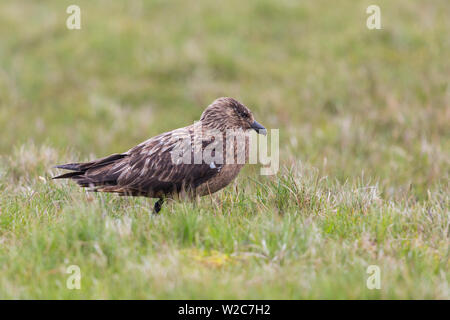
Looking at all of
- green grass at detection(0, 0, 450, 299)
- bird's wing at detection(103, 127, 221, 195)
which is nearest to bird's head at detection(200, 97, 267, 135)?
bird's wing at detection(103, 127, 221, 195)

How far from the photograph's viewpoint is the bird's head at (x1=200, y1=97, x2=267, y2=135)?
223 inches

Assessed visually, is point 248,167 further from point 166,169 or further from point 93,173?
point 93,173

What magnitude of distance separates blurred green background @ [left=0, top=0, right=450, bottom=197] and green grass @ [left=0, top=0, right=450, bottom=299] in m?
0.04

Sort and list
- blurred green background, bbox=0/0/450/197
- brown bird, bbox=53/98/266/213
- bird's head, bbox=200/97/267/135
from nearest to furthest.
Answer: brown bird, bbox=53/98/266/213, bird's head, bbox=200/97/267/135, blurred green background, bbox=0/0/450/197

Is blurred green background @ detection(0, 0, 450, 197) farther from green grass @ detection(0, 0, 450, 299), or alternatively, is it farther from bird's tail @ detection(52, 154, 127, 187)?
bird's tail @ detection(52, 154, 127, 187)

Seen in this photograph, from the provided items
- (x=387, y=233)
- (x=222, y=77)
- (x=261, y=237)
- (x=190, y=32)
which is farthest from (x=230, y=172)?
(x=190, y=32)

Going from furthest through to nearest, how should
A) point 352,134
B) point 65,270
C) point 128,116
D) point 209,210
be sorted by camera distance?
point 128,116 < point 352,134 < point 209,210 < point 65,270

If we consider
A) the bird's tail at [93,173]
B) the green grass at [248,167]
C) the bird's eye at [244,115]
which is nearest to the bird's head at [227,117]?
the bird's eye at [244,115]

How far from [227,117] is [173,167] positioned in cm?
78

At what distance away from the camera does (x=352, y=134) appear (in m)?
8.91

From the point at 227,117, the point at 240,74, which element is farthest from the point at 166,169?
the point at 240,74

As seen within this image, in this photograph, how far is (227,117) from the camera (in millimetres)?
5688

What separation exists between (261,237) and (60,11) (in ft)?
35.7

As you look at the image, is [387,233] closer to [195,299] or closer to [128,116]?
[195,299]
